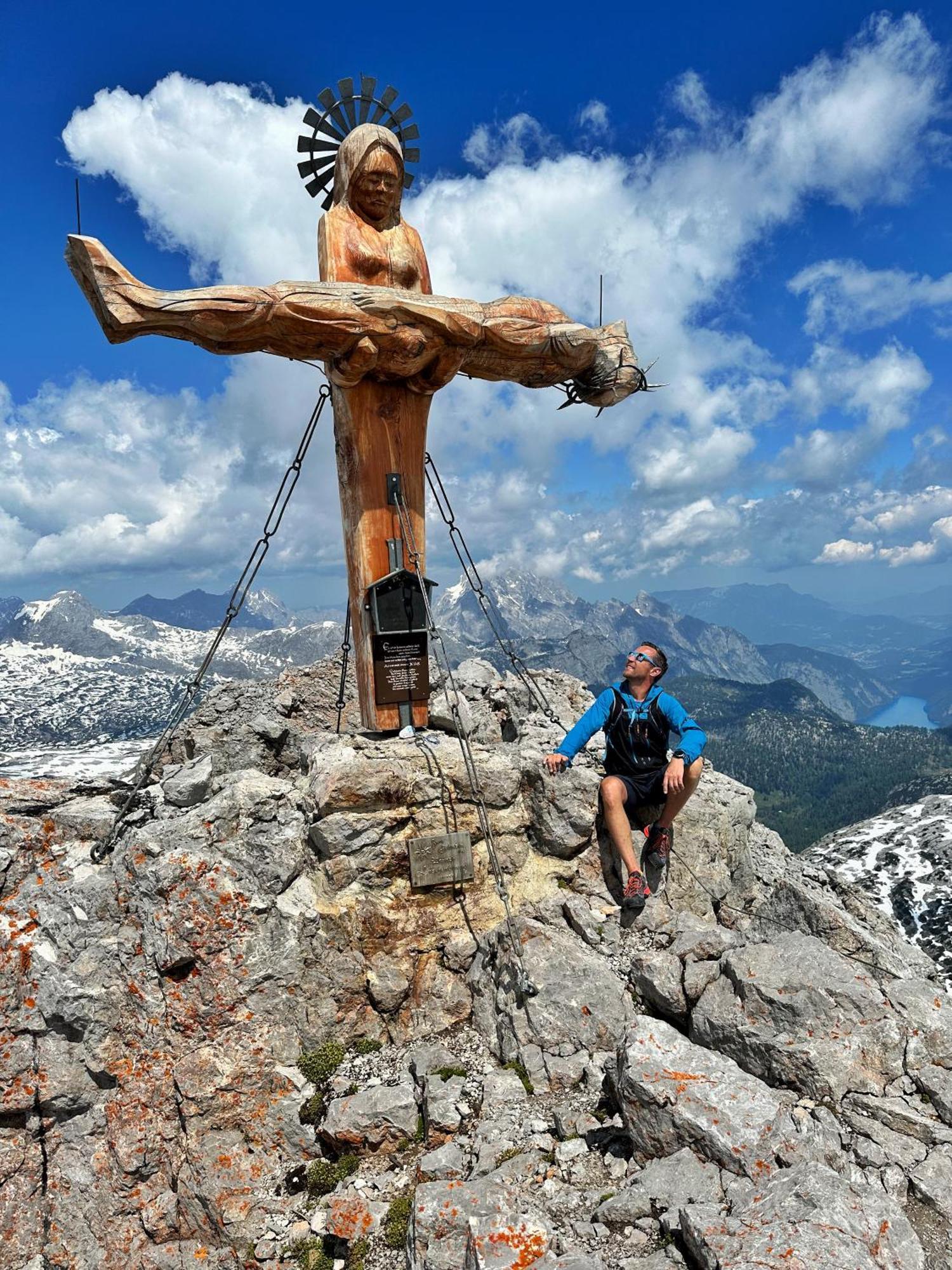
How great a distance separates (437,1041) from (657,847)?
165 inches

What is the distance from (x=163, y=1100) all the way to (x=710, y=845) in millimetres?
8629

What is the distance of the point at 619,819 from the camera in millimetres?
10148

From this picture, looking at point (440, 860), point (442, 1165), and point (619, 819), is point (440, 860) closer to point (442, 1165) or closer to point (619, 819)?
point (619, 819)

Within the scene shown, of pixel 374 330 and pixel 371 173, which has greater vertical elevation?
pixel 371 173

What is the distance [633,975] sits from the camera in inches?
345

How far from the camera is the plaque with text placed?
11883mm

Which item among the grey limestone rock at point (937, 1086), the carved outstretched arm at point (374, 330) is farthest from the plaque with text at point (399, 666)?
the grey limestone rock at point (937, 1086)

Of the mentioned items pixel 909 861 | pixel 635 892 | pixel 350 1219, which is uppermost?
pixel 635 892

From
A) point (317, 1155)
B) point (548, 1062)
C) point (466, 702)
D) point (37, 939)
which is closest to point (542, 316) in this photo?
point (466, 702)

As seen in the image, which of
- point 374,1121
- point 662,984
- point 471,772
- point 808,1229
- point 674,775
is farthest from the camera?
point 471,772

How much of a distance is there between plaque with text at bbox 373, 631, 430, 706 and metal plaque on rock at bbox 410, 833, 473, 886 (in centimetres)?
270

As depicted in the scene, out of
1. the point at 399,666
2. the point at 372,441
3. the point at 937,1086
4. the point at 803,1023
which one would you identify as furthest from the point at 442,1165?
the point at 372,441

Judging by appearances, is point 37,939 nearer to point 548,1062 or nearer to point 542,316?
point 548,1062

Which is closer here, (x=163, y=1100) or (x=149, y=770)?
(x=163, y=1100)
